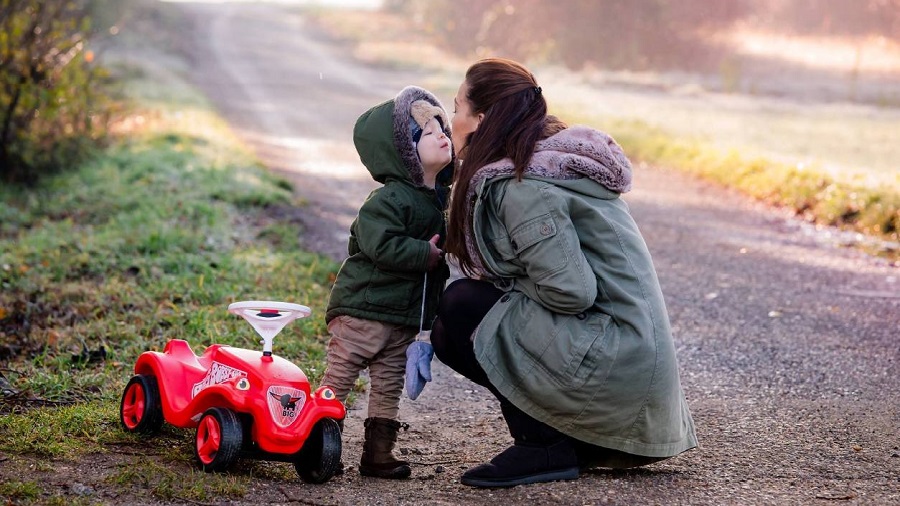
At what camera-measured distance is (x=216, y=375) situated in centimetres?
377

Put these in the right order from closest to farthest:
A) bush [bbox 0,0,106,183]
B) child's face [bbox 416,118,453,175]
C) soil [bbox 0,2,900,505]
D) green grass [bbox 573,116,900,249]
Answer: soil [bbox 0,2,900,505] < child's face [bbox 416,118,453,175] < green grass [bbox 573,116,900,249] < bush [bbox 0,0,106,183]

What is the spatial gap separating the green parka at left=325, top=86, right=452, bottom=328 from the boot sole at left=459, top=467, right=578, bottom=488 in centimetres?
64

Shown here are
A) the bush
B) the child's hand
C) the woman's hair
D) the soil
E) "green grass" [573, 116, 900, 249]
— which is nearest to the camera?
the soil

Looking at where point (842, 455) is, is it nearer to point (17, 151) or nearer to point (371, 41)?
point (17, 151)

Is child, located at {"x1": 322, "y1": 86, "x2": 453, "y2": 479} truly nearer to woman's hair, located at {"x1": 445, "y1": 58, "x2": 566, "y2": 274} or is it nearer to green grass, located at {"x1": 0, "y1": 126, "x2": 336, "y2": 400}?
woman's hair, located at {"x1": 445, "y1": 58, "x2": 566, "y2": 274}

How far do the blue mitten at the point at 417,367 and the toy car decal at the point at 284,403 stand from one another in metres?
0.38

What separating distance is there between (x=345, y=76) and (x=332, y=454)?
23.4m

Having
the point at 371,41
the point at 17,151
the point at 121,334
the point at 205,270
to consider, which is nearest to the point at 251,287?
the point at 205,270

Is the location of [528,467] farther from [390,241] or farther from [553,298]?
[390,241]

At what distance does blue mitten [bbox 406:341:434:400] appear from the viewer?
3660 millimetres

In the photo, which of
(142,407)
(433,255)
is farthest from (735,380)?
(142,407)

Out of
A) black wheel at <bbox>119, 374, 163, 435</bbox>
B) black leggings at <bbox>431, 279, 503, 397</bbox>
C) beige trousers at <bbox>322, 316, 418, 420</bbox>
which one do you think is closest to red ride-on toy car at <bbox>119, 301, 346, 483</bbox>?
black wheel at <bbox>119, 374, 163, 435</bbox>

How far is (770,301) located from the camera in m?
6.93

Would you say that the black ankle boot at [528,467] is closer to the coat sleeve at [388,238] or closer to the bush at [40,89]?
the coat sleeve at [388,238]
